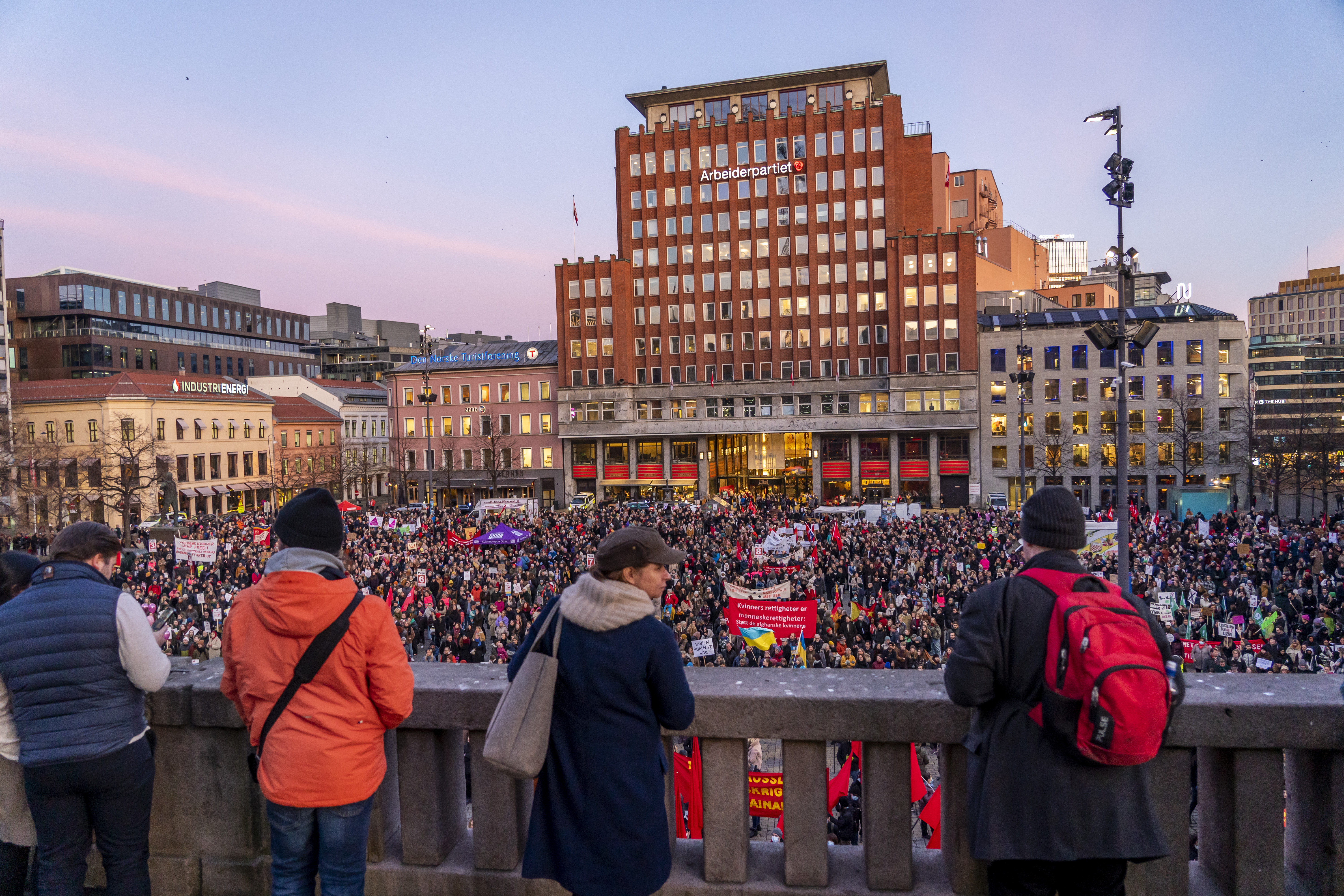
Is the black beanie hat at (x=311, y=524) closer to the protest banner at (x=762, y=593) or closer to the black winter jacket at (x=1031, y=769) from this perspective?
the black winter jacket at (x=1031, y=769)

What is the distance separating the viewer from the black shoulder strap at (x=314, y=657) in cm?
276

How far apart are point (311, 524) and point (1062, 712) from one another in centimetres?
265

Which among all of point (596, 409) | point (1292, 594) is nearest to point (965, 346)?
Result: point (596, 409)

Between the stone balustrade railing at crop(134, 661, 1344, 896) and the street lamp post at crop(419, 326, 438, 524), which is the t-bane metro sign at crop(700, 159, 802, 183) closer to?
the street lamp post at crop(419, 326, 438, 524)

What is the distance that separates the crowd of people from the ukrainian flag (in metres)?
0.16

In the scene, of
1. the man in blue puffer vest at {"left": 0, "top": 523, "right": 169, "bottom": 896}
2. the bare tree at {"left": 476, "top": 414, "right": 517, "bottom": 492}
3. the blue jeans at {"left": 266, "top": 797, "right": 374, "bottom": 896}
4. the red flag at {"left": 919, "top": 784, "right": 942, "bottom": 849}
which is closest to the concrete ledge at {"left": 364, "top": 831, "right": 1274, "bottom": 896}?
the blue jeans at {"left": 266, "top": 797, "right": 374, "bottom": 896}

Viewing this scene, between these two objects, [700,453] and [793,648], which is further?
[700,453]

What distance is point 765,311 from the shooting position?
58.7 m

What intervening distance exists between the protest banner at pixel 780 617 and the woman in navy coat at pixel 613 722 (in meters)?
11.9

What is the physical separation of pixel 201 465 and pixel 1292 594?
209 feet

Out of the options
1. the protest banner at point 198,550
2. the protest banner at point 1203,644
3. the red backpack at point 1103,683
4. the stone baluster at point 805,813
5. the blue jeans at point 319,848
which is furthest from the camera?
the protest banner at point 198,550

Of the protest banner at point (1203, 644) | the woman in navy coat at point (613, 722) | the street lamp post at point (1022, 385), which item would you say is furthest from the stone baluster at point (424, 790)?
the street lamp post at point (1022, 385)

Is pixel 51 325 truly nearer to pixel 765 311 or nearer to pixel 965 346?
pixel 765 311

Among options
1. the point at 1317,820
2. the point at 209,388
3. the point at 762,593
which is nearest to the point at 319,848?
the point at 1317,820
